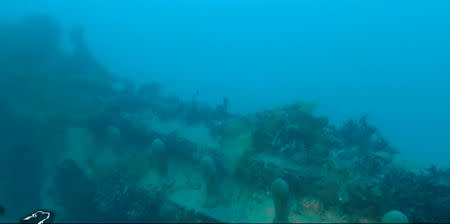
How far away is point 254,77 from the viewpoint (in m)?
45.6

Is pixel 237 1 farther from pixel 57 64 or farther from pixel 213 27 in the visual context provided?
pixel 57 64

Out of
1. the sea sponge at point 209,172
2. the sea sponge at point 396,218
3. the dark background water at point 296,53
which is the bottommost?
the sea sponge at point 396,218

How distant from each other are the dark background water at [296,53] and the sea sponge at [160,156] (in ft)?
26.7

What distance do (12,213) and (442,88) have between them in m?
56.8

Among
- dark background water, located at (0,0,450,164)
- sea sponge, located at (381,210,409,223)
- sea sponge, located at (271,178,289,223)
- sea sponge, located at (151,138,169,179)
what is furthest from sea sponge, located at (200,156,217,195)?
dark background water, located at (0,0,450,164)

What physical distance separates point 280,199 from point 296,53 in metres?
63.0

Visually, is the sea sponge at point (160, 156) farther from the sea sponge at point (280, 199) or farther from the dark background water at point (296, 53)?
the dark background water at point (296, 53)

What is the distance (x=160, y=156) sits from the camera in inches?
374

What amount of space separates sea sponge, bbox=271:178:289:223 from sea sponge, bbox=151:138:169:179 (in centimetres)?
356

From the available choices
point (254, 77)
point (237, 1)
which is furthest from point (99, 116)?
point (237, 1)

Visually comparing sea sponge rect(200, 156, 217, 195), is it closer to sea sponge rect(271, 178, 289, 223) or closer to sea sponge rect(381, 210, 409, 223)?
sea sponge rect(271, 178, 289, 223)

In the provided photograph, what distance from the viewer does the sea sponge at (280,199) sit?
738 cm

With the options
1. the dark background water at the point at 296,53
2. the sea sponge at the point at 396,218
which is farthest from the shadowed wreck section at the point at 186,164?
the dark background water at the point at 296,53

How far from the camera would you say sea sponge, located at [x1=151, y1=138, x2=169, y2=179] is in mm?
9461
